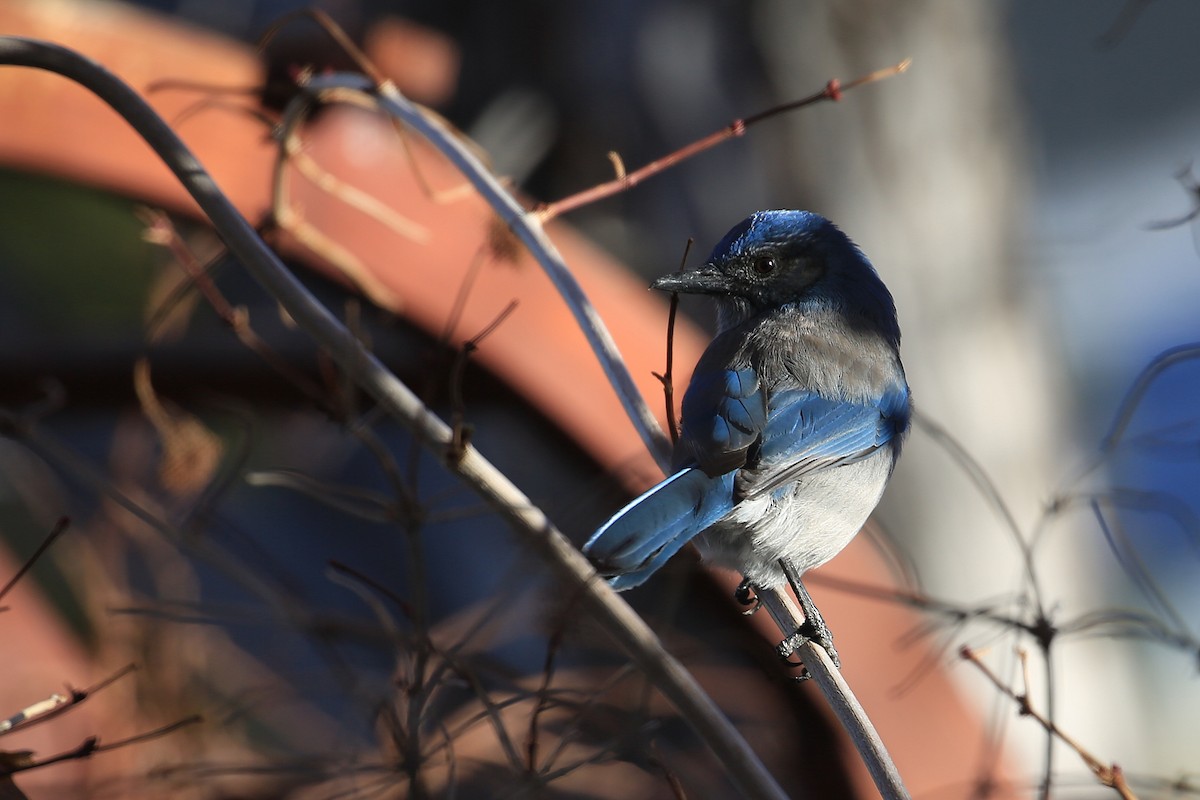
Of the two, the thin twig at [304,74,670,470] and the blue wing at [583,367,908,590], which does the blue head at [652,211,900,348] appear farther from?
the thin twig at [304,74,670,470]

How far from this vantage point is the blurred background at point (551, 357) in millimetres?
2543

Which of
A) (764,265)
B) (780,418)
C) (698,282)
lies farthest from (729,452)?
(764,265)

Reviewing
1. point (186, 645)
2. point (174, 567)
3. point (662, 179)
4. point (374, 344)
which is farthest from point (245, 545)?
point (662, 179)

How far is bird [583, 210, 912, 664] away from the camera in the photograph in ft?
5.56

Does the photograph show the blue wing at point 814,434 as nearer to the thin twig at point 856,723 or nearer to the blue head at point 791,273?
the blue head at point 791,273

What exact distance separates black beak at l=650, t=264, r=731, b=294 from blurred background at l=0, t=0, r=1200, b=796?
0.48 m

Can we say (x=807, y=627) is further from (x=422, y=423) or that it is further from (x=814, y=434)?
(x=422, y=423)

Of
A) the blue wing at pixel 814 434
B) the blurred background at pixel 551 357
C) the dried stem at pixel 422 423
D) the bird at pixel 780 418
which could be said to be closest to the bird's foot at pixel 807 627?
the bird at pixel 780 418

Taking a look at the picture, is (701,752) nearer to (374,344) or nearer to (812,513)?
(812,513)

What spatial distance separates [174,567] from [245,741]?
0.50m

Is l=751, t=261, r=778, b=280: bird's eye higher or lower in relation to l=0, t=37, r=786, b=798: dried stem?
higher

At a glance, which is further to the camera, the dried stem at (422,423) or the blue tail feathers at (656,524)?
the blue tail feathers at (656,524)

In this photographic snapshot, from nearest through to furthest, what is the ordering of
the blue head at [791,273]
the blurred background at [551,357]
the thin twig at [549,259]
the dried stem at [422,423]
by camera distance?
the dried stem at [422,423] < the thin twig at [549,259] < the blue head at [791,273] < the blurred background at [551,357]

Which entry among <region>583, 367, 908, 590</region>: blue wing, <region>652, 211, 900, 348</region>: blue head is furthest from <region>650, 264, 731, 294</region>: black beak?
<region>583, 367, 908, 590</region>: blue wing
